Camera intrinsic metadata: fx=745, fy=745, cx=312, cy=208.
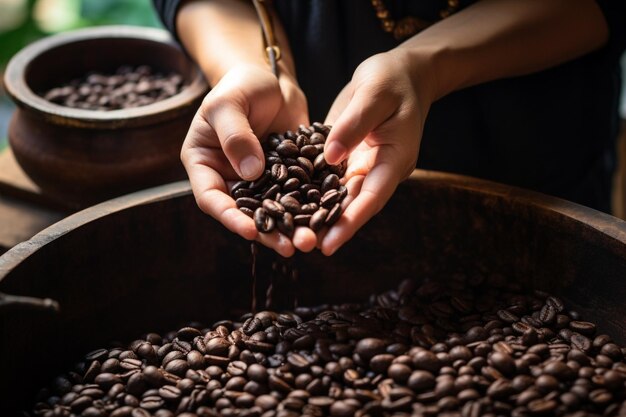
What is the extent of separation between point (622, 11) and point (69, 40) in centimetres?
157

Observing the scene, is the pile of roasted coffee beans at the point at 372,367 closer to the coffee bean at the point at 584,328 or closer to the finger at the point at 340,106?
the coffee bean at the point at 584,328

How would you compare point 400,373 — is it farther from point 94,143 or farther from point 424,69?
point 94,143

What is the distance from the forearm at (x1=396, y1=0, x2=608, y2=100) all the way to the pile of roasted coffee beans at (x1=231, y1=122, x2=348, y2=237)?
0.37 metres

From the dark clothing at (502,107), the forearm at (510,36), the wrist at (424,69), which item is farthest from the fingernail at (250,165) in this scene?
the dark clothing at (502,107)

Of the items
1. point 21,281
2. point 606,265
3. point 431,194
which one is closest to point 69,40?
point 21,281

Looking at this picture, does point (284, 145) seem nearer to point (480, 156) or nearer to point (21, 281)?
point (21, 281)

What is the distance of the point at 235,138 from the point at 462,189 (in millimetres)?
522

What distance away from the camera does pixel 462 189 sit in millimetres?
1629

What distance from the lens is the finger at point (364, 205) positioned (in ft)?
4.54

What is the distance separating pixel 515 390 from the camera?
1.32 m

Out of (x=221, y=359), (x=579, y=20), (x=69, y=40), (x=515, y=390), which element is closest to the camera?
(x=515, y=390)

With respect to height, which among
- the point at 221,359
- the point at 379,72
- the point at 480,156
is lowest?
the point at 221,359

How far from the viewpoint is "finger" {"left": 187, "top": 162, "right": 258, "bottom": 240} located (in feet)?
4.54

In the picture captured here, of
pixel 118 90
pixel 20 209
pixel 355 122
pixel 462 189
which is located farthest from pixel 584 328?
pixel 20 209
